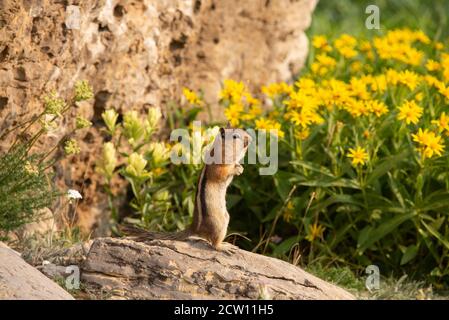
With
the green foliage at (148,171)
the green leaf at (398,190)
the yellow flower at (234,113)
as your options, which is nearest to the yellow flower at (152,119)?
the green foliage at (148,171)

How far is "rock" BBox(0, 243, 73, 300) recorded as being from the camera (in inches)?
199

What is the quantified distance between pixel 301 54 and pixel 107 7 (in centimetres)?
277

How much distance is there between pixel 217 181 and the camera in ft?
18.0

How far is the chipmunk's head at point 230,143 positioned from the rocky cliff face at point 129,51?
1471mm

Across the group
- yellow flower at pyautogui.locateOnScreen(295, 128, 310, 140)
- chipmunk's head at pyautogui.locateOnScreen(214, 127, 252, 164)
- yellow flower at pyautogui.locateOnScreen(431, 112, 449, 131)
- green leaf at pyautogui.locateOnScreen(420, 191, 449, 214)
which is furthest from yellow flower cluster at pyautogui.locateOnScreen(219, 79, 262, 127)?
chipmunk's head at pyautogui.locateOnScreen(214, 127, 252, 164)

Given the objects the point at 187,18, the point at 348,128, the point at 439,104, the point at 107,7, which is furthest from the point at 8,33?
the point at 439,104

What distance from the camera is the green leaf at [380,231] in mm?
6656

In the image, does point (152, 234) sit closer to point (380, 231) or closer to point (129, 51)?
point (380, 231)

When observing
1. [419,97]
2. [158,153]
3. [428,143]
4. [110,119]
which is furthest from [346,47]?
[110,119]

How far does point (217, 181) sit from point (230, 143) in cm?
22

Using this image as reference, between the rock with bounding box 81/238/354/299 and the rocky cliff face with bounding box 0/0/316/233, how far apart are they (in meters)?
1.26

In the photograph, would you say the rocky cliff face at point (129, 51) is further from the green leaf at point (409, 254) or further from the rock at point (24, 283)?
the green leaf at point (409, 254)

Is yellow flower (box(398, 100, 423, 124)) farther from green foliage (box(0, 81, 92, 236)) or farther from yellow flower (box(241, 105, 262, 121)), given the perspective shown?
green foliage (box(0, 81, 92, 236))

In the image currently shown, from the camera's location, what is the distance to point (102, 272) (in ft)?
18.0
